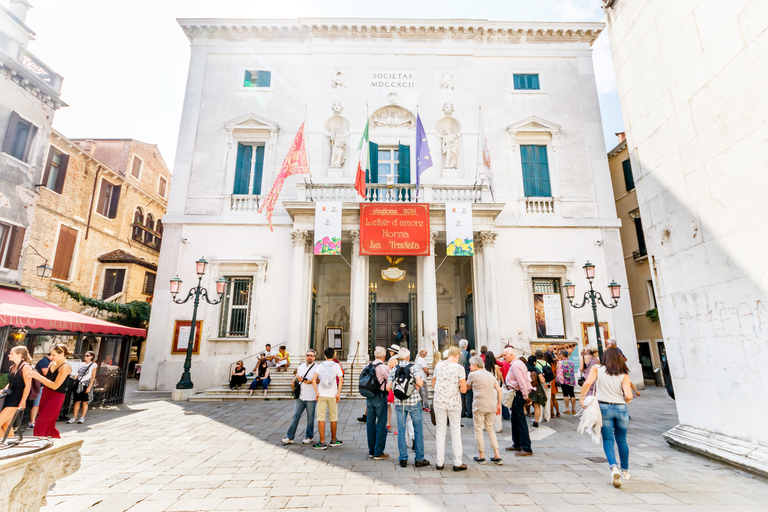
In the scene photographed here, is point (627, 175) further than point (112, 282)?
No

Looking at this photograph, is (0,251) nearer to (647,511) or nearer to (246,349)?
(246,349)

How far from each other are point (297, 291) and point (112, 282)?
12731mm

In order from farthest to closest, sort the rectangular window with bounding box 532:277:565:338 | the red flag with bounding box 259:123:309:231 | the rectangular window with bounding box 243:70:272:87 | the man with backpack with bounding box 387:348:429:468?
the rectangular window with bounding box 243:70:272:87
the rectangular window with bounding box 532:277:565:338
the red flag with bounding box 259:123:309:231
the man with backpack with bounding box 387:348:429:468

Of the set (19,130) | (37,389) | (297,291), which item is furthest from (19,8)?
(37,389)

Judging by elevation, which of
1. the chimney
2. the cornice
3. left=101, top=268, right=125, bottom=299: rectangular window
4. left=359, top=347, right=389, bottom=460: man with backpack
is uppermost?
the cornice

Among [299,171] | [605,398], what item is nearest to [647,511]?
[605,398]

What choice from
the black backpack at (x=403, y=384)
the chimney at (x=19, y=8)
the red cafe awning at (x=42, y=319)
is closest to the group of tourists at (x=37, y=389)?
the red cafe awning at (x=42, y=319)

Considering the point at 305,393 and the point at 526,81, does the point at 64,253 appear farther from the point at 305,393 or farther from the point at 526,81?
the point at 526,81

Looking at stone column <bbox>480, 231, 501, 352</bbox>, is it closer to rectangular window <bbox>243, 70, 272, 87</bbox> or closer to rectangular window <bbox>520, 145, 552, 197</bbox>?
rectangular window <bbox>520, 145, 552, 197</bbox>

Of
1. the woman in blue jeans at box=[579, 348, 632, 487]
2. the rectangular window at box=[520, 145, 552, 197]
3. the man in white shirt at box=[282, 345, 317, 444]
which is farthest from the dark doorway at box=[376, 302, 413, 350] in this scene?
the woman in blue jeans at box=[579, 348, 632, 487]

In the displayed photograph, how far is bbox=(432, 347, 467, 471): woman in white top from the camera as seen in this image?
5.37m

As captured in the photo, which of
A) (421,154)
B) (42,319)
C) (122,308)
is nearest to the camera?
(42,319)

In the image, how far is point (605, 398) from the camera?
489 centimetres

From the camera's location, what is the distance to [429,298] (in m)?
14.7
